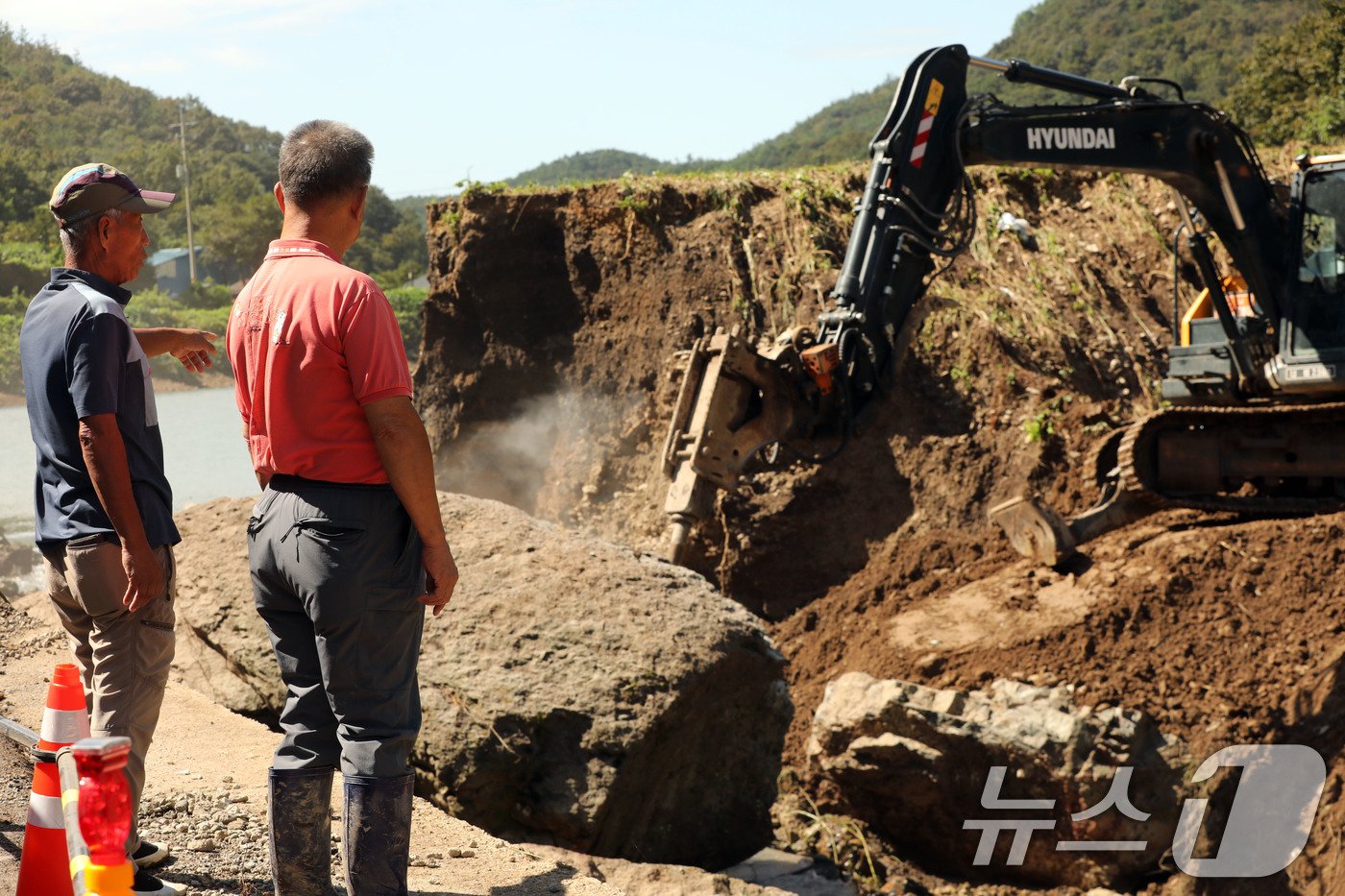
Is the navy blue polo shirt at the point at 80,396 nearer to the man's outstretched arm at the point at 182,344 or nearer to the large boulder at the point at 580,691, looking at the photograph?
the man's outstretched arm at the point at 182,344

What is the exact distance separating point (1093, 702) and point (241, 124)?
167ft

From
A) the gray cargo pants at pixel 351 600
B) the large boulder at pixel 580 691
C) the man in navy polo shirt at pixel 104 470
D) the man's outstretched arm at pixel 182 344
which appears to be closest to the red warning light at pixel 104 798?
the gray cargo pants at pixel 351 600

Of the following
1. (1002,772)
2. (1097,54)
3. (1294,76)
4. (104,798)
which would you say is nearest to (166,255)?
(1294,76)

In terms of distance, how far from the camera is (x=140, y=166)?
108 ft

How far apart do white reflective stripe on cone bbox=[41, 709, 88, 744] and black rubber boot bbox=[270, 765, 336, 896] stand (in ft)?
1.68

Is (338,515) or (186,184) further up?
(186,184)

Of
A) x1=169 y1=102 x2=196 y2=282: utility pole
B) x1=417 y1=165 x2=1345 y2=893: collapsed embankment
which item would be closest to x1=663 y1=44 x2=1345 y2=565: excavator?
x1=417 y1=165 x2=1345 y2=893: collapsed embankment

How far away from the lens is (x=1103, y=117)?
7.13m

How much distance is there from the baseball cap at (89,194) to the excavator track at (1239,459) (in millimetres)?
6510

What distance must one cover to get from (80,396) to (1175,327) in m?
7.39

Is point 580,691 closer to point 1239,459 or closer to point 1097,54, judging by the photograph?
point 1239,459

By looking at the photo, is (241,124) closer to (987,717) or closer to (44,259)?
(44,259)

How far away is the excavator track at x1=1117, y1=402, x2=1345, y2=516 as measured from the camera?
25.3ft

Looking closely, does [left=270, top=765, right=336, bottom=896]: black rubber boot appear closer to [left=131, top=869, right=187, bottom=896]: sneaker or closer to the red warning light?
[left=131, top=869, right=187, bottom=896]: sneaker
